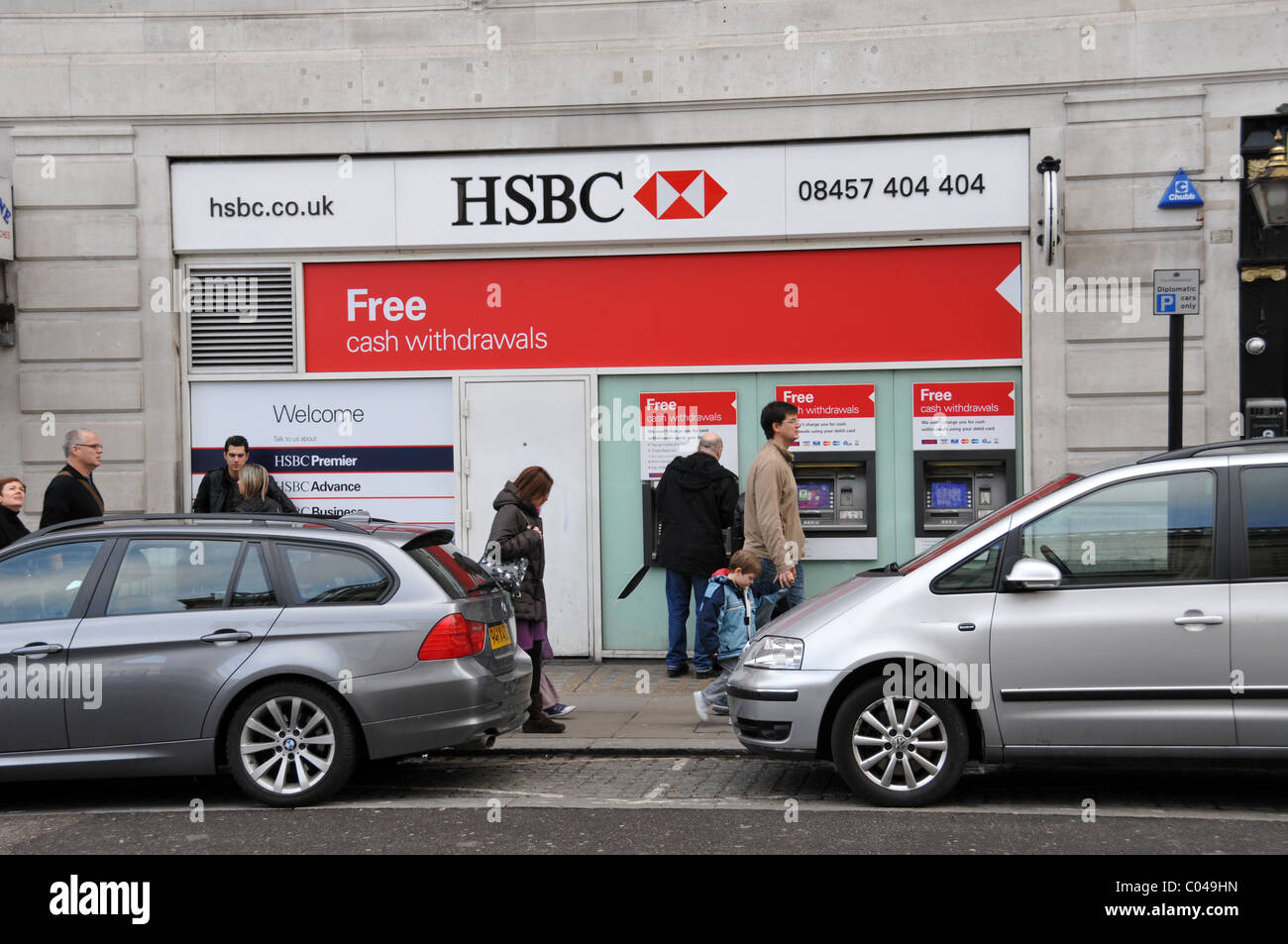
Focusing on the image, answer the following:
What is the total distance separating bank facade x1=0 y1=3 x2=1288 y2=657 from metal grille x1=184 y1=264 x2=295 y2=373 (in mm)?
28

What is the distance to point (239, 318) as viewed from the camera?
12172mm

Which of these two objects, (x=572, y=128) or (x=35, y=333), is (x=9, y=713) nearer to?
(x=35, y=333)

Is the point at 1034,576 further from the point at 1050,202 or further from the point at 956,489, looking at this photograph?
the point at 1050,202

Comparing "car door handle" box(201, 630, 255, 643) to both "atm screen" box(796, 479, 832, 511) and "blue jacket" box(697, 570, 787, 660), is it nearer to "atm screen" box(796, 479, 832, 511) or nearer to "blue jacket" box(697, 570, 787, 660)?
"blue jacket" box(697, 570, 787, 660)

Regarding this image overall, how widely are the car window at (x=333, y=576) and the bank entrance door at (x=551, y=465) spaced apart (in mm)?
4777

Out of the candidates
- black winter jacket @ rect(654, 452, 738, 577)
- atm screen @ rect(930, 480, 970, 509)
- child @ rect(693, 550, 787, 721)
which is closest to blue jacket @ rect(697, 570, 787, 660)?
child @ rect(693, 550, 787, 721)

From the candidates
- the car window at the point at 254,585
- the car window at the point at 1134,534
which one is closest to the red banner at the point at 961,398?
the car window at the point at 1134,534

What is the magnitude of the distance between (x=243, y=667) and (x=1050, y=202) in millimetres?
7571

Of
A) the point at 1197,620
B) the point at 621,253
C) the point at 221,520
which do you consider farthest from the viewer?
the point at 621,253

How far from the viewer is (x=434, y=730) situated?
22.5 ft

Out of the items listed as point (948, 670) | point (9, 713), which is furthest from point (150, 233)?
point (948, 670)

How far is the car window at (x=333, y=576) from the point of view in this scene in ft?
22.8

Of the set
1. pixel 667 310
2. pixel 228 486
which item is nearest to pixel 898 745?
pixel 667 310

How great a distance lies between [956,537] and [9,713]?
16.1ft
